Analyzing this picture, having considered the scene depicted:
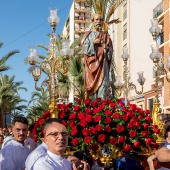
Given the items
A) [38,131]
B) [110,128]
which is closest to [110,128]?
[110,128]

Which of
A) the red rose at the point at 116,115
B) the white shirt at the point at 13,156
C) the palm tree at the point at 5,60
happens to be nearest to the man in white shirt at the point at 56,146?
the white shirt at the point at 13,156

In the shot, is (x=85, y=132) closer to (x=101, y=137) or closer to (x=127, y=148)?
(x=101, y=137)

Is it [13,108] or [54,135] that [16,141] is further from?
[13,108]

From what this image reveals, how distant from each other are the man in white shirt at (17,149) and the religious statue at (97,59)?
200 inches

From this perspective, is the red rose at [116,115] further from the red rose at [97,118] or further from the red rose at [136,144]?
the red rose at [136,144]

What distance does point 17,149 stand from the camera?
5.54 m

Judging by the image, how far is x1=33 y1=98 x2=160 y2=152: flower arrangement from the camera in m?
6.24

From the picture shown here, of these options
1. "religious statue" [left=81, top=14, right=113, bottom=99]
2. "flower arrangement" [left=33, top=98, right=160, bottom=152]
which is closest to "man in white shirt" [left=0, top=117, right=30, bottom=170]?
"flower arrangement" [left=33, top=98, right=160, bottom=152]

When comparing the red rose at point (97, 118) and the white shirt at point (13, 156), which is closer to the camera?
the white shirt at point (13, 156)

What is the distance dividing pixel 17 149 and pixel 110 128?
1439 millimetres

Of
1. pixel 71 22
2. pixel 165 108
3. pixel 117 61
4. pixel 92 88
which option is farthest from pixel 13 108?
pixel 92 88

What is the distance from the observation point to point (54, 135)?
3.16 m

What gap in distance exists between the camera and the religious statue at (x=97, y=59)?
1053 centimetres

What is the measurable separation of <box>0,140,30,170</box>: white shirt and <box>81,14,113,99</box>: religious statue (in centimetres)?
509
